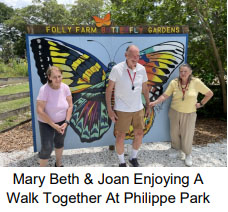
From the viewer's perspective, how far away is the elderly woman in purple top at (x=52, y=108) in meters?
2.42

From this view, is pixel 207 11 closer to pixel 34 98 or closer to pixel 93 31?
pixel 93 31

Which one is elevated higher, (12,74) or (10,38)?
(10,38)

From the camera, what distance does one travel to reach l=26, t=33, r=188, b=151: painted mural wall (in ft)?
9.82

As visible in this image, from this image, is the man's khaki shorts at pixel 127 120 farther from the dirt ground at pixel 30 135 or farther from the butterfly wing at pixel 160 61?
the dirt ground at pixel 30 135

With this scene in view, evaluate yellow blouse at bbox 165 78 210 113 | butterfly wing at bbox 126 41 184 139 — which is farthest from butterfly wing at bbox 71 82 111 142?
yellow blouse at bbox 165 78 210 113

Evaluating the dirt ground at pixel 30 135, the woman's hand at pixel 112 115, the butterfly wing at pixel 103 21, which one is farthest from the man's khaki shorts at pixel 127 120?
the dirt ground at pixel 30 135

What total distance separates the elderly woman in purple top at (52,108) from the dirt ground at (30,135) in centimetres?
144

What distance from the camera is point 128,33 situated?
3.19 meters

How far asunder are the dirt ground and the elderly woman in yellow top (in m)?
1.01

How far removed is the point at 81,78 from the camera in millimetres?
3180

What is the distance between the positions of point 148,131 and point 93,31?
1785 mm

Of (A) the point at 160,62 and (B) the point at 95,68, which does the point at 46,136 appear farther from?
(A) the point at 160,62

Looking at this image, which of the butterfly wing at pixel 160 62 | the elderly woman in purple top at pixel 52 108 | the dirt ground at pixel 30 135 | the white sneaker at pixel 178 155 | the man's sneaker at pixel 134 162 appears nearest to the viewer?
the elderly woman in purple top at pixel 52 108

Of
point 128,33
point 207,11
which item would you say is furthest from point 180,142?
point 207,11
